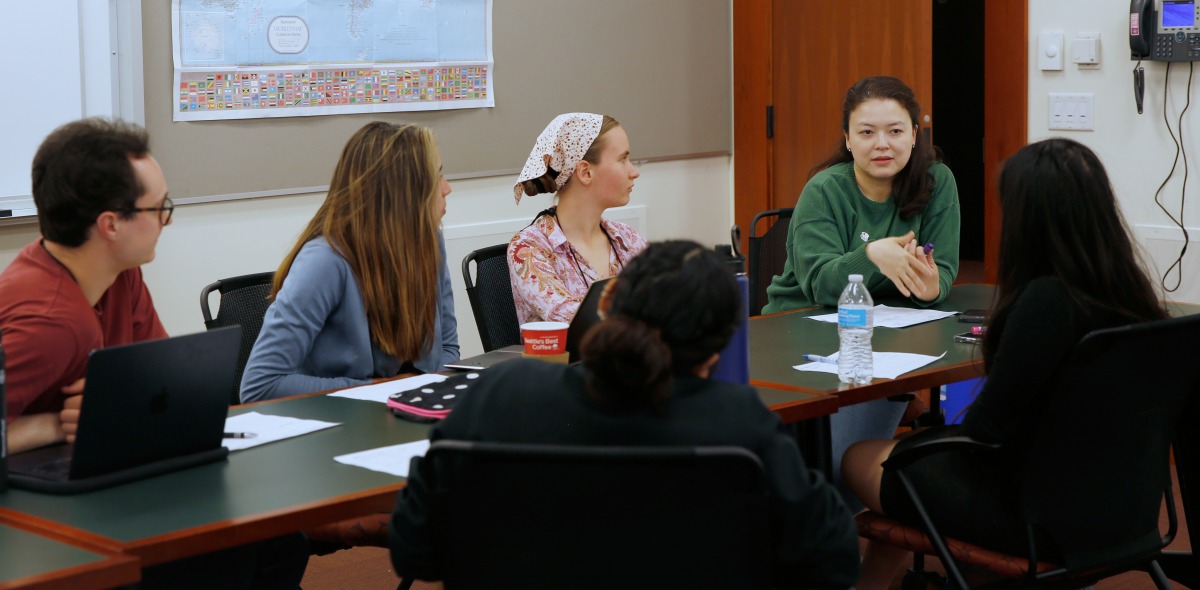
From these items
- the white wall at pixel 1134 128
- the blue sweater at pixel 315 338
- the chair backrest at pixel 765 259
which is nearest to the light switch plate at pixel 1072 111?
the white wall at pixel 1134 128

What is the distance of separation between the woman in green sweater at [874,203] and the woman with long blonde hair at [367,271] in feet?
3.68

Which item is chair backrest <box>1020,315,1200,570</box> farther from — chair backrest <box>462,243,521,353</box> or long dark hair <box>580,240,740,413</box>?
chair backrest <box>462,243,521,353</box>

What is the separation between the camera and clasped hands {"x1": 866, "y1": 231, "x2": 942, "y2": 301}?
312 centimetres

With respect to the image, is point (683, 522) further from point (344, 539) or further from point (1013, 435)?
point (344, 539)

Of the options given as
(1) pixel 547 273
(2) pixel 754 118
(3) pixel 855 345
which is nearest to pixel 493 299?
(1) pixel 547 273

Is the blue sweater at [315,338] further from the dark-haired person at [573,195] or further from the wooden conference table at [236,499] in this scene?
the dark-haired person at [573,195]

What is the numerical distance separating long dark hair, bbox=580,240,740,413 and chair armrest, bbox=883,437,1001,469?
0.77m

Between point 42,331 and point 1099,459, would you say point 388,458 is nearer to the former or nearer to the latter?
point 42,331

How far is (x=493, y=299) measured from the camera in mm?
3074

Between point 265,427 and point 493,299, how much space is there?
1078 millimetres

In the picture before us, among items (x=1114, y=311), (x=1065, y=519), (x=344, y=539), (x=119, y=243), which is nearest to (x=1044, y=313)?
(x=1114, y=311)

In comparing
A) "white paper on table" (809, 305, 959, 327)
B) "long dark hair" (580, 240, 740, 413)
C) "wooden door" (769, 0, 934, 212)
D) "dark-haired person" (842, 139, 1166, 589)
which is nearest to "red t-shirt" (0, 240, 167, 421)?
"long dark hair" (580, 240, 740, 413)

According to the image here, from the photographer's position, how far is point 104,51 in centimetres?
368

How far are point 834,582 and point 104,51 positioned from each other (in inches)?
118
